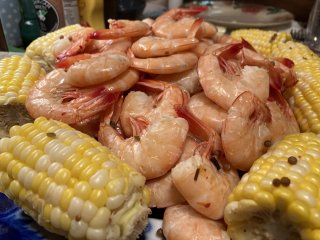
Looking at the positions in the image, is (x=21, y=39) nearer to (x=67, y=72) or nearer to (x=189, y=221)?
(x=67, y=72)

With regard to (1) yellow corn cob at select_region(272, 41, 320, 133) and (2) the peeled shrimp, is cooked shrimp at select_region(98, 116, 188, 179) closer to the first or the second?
(2) the peeled shrimp

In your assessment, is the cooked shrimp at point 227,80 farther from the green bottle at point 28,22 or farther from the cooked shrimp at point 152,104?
the green bottle at point 28,22

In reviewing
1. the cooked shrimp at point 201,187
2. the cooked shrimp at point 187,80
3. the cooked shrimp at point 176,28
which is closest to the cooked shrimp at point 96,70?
the cooked shrimp at point 187,80

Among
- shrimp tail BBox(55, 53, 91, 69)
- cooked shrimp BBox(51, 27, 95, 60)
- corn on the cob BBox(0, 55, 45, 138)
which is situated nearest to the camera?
corn on the cob BBox(0, 55, 45, 138)

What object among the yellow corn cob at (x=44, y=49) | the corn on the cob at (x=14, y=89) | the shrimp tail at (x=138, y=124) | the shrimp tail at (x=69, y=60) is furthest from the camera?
the yellow corn cob at (x=44, y=49)

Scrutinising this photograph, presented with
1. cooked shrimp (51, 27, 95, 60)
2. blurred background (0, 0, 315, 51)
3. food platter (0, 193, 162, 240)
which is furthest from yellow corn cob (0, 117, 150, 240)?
blurred background (0, 0, 315, 51)

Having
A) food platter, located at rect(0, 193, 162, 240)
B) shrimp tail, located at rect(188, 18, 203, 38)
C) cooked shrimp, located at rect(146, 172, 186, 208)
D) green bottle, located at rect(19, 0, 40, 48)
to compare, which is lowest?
food platter, located at rect(0, 193, 162, 240)
